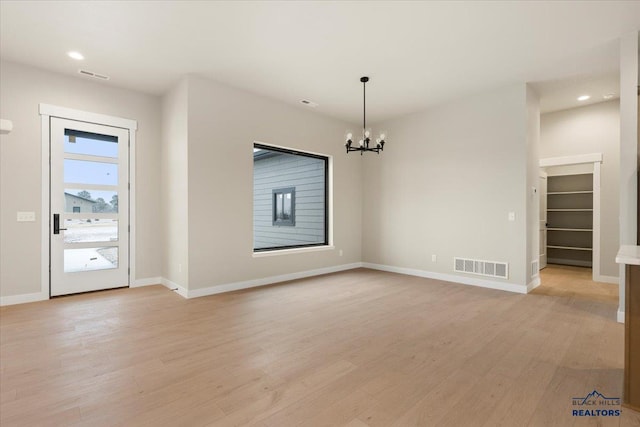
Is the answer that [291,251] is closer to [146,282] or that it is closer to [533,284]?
[146,282]

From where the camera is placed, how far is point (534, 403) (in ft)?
6.68

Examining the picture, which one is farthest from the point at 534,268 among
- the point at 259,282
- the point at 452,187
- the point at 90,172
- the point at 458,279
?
the point at 90,172

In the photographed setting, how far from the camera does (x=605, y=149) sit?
18.4 feet

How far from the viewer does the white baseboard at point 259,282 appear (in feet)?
15.1

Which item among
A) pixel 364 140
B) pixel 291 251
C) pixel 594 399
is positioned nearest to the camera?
pixel 594 399

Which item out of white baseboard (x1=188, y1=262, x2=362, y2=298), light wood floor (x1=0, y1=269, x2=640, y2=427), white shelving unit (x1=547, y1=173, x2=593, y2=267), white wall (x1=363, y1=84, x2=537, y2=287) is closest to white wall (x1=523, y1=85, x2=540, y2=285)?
white wall (x1=363, y1=84, x2=537, y2=287)

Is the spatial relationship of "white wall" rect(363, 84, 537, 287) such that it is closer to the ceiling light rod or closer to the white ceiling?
the white ceiling

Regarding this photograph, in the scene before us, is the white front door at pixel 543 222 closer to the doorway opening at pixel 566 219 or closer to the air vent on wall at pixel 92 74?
the doorway opening at pixel 566 219

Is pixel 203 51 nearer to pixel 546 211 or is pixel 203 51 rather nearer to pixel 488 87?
pixel 488 87

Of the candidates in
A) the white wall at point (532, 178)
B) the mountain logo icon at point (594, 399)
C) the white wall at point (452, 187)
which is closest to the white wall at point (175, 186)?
the white wall at point (452, 187)

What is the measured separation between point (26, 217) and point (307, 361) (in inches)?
176

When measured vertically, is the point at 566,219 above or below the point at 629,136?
below

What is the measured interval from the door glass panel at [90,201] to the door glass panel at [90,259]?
62cm

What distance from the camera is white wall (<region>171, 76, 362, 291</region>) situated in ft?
15.1
